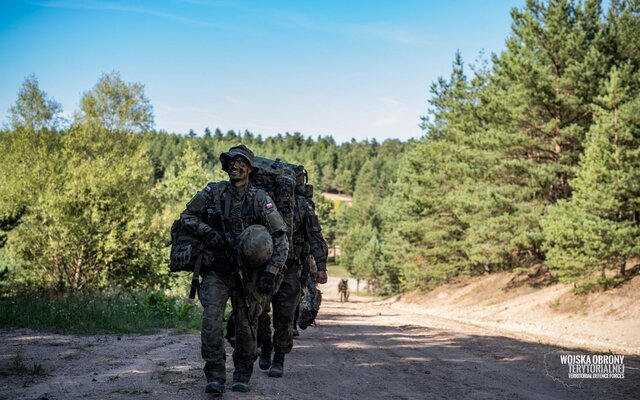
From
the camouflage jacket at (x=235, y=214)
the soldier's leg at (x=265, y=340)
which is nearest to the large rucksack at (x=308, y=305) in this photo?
the soldier's leg at (x=265, y=340)

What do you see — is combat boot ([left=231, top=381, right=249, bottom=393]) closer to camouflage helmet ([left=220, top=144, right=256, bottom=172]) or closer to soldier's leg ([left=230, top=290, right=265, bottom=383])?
soldier's leg ([left=230, top=290, right=265, bottom=383])

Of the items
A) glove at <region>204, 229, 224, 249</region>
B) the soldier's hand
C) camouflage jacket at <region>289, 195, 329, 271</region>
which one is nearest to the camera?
glove at <region>204, 229, 224, 249</region>

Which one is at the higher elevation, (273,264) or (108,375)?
(273,264)

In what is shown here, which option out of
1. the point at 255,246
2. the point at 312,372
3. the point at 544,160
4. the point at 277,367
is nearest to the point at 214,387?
the point at 255,246

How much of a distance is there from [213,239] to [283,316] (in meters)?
1.93

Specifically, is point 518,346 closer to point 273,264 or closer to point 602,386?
point 602,386

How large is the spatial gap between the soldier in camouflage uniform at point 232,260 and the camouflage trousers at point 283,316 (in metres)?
1.12

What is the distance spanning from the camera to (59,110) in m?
36.0

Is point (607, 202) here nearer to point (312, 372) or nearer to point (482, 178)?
point (482, 178)

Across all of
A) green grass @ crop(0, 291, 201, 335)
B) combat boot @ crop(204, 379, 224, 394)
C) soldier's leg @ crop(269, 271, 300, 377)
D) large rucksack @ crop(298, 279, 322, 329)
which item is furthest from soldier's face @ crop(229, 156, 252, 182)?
green grass @ crop(0, 291, 201, 335)

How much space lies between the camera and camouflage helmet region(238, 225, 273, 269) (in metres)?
5.89

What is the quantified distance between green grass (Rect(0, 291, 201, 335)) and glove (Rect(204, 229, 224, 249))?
17.1 ft

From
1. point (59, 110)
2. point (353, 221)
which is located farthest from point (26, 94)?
point (353, 221)

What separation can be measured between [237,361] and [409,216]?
37656 millimetres
